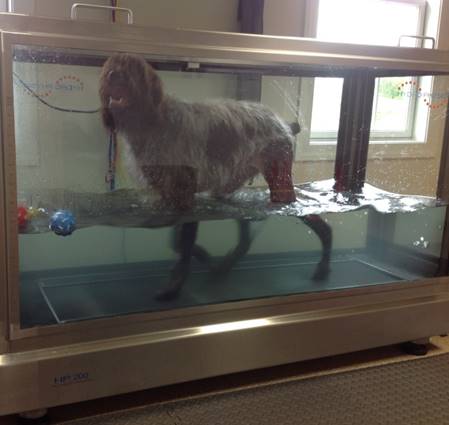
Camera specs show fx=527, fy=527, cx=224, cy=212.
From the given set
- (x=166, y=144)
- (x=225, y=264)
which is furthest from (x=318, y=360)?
(x=166, y=144)

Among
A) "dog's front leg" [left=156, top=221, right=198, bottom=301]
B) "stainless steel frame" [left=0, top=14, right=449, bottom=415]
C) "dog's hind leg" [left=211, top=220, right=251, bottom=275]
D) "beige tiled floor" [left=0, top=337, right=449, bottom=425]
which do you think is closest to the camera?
"stainless steel frame" [left=0, top=14, right=449, bottom=415]

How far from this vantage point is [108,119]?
52.5 inches

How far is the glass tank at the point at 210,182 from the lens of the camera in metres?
1.25

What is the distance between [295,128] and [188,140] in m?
0.37

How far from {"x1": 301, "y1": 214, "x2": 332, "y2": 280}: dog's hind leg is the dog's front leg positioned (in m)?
0.38

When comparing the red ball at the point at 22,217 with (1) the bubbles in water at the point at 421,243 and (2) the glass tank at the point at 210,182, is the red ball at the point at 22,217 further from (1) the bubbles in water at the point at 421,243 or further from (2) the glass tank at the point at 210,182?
(1) the bubbles in water at the point at 421,243

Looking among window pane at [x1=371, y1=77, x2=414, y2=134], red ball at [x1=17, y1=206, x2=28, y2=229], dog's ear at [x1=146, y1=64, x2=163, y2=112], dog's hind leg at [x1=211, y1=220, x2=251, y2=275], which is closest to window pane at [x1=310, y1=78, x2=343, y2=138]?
window pane at [x1=371, y1=77, x2=414, y2=134]

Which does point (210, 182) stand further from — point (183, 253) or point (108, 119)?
point (108, 119)

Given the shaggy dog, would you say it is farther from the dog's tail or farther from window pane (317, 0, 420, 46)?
window pane (317, 0, 420, 46)

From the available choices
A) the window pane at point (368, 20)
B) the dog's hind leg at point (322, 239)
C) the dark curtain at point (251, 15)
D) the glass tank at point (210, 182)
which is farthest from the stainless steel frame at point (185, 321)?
the window pane at point (368, 20)

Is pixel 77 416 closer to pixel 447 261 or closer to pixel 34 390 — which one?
pixel 34 390

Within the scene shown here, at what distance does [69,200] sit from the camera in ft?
4.38

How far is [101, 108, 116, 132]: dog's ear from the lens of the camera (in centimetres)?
132

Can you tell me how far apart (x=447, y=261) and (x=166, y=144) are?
1.00 meters
